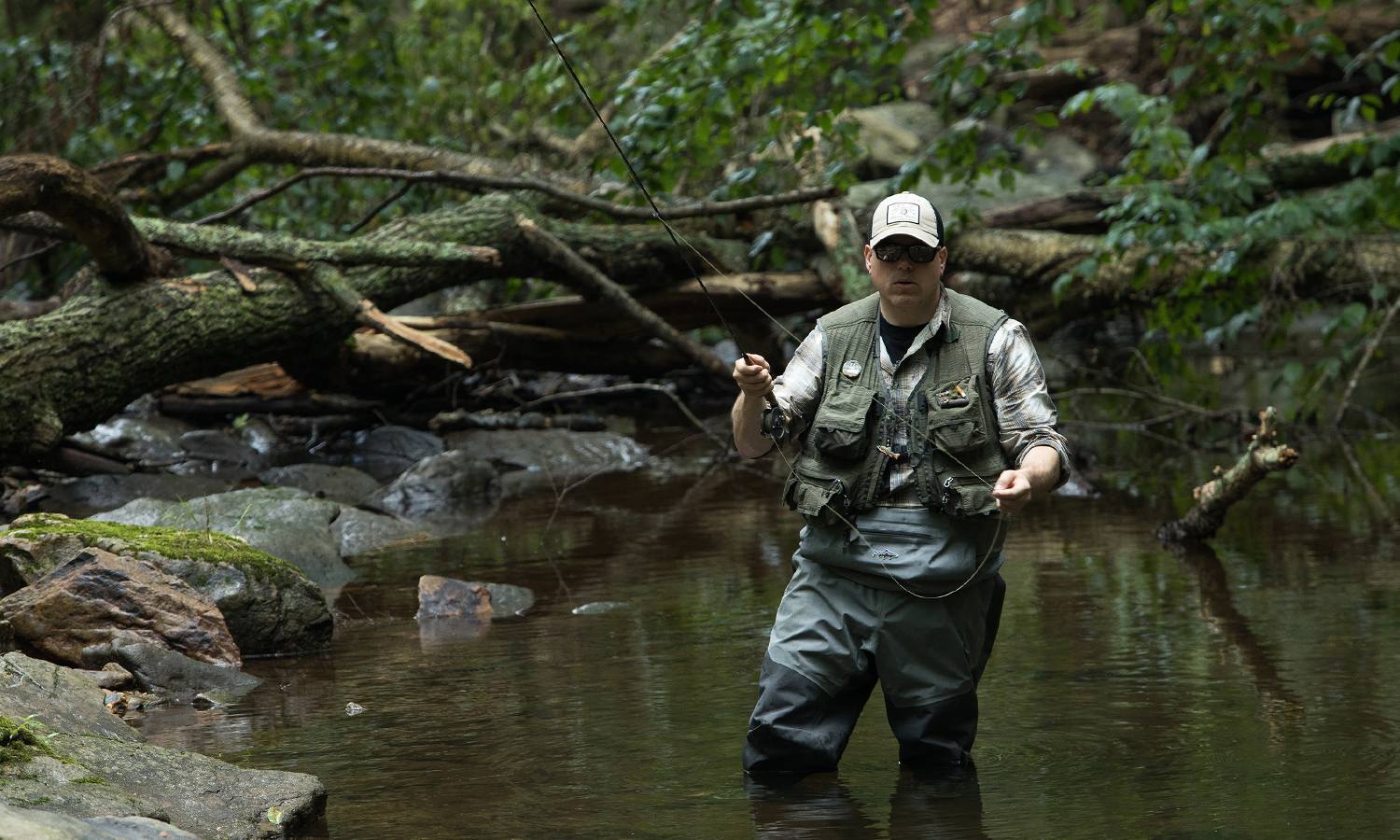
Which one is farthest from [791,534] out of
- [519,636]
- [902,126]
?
[902,126]

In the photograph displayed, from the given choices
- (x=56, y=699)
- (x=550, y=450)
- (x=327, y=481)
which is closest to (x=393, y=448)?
(x=550, y=450)

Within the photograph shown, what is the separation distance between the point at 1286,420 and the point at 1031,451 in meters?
7.74

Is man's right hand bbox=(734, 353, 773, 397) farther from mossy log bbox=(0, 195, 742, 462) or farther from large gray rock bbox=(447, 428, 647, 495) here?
large gray rock bbox=(447, 428, 647, 495)

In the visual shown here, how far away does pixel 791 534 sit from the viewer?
6992 mm

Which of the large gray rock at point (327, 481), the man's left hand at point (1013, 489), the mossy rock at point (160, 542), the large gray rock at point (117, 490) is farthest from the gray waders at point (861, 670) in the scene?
the large gray rock at point (327, 481)

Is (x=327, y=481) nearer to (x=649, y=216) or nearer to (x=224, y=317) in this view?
(x=224, y=317)

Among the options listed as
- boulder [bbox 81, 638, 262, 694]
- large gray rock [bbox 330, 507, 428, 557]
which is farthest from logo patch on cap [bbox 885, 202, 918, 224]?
large gray rock [bbox 330, 507, 428, 557]

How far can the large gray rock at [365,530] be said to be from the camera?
7.01 meters

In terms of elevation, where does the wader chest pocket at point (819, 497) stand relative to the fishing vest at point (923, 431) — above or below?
below

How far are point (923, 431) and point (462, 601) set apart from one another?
2.83 m

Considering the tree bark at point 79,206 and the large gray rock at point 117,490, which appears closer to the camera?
the tree bark at point 79,206

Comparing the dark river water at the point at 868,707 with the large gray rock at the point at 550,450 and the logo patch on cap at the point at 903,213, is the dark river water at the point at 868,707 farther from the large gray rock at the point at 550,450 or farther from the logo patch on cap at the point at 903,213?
the large gray rock at the point at 550,450

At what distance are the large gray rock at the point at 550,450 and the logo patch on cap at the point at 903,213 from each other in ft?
21.5

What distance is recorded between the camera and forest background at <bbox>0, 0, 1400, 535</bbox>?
758 centimetres
